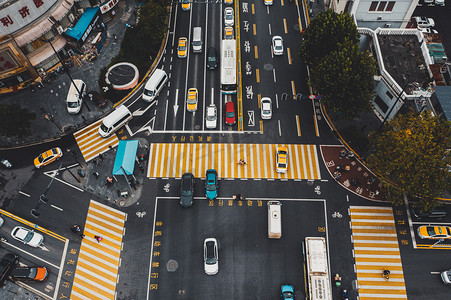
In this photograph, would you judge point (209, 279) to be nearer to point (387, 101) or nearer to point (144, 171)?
point (144, 171)

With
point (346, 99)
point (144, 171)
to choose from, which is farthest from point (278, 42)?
point (144, 171)

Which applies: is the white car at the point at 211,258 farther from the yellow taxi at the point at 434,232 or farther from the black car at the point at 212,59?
the black car at the point at 212,59

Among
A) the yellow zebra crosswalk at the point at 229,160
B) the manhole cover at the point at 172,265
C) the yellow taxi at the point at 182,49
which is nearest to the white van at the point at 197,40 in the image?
the yellow taxi at the point at 182,49

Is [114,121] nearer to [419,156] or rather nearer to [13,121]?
[13,121]

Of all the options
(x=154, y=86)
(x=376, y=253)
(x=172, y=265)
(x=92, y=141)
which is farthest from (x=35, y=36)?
(x=376, y=253)

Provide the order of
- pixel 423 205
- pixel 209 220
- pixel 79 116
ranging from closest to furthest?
pixel 423 205 < pixel 209 220 < pixel 79 116

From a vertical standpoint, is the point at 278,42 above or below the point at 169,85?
above
